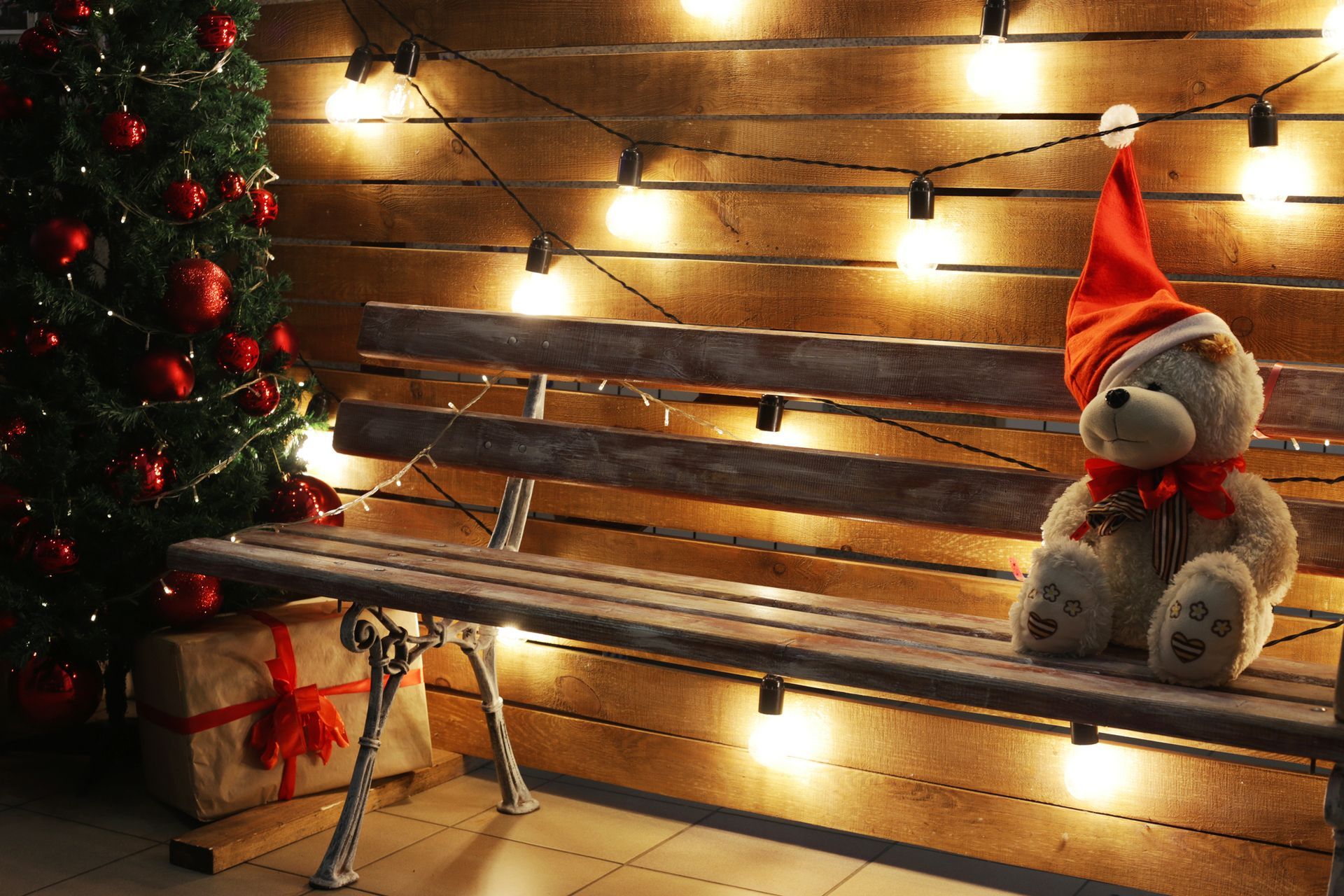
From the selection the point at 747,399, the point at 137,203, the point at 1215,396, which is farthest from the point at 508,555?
the point at 1215,396

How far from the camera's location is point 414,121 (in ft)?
9.48

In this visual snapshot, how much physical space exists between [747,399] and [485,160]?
2.64ft

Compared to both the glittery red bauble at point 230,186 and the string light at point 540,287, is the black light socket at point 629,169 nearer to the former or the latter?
the string light at point 540,287

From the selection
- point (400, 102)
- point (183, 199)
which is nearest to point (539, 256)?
point (400, 102)

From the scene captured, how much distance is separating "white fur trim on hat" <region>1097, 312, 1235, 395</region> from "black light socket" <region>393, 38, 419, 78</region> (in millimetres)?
1690

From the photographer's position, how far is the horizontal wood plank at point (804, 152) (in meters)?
2.19

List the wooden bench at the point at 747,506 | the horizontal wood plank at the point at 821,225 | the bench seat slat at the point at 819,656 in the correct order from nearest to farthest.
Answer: the bench seat slat at the point at 819,656
the wooden bench at the point at 747,506
the horizontal wood plank at the point at 821,225

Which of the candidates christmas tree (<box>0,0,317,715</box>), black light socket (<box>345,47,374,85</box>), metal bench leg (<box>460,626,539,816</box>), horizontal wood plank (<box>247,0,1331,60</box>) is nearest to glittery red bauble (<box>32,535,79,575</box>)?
christmas tree (<box>0,0,317,715</box>)

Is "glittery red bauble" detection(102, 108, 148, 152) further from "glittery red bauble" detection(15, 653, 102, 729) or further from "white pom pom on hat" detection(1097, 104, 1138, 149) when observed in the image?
"white pom pom on hat" detection(1097, 104, 1138, 149)

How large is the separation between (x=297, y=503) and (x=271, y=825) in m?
0.66

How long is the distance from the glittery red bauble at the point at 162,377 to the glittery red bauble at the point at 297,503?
296 mm

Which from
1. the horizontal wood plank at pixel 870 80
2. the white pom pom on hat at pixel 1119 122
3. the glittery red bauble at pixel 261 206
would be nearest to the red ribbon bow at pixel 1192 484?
the white pom pom on hat at pixel 1119 122

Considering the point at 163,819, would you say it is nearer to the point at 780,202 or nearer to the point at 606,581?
the point at 606,581

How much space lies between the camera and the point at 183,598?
2496 mm
